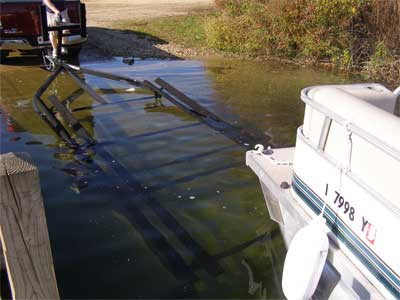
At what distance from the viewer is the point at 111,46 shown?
12.9m

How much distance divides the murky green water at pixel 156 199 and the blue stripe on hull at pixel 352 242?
0.82m

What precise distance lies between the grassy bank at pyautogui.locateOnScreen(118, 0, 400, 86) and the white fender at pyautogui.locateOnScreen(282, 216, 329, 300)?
25.9 feet

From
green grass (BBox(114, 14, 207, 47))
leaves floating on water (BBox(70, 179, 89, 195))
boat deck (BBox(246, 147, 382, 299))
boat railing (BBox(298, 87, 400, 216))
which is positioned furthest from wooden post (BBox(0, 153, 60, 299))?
green grass (BBox(114, 14, 207, 47))

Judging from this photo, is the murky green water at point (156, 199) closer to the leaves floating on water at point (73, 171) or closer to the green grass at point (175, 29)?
the leaves floating on water at point (73, 171)

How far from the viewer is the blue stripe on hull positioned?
240 cm

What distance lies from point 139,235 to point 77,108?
4132 mm

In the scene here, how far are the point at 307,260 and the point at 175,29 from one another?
13679 mm

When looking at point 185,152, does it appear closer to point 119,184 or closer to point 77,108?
point 119,184

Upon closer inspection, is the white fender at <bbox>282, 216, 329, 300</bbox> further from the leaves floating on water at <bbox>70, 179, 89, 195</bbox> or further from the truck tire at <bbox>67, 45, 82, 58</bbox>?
the truck tire at <bbox>67, 45, 82, 58</bbox>

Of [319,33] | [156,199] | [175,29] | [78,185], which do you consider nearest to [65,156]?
[78,185]

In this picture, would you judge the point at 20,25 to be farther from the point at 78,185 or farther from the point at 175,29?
the point at 175,29

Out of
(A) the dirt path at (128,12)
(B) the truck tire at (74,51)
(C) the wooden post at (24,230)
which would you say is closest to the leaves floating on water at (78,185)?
(C) the wooden post at (24,230)

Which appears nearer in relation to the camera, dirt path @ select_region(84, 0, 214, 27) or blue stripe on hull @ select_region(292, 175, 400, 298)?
blue stripe on hull @ select_region(292, 175, 400, 298)

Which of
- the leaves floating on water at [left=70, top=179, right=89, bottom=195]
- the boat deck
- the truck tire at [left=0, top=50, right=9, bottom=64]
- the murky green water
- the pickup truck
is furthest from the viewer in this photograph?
the truck tire at [left=0, top=50, right=9, bottom=64]
